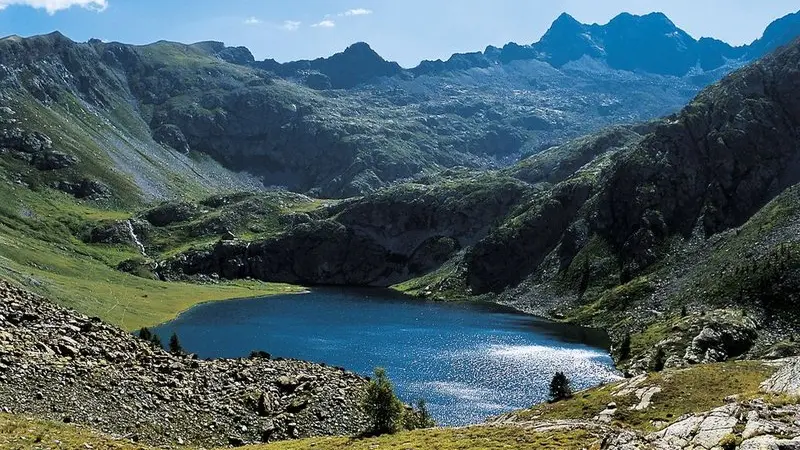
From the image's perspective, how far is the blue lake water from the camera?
333 feet

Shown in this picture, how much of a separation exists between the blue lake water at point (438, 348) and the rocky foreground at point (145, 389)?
3708 cm

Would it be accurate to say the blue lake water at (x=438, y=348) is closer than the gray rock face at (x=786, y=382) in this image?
No

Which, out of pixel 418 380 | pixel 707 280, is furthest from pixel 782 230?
pixel 418 380

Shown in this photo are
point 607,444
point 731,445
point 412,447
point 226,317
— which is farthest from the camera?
point 226,317

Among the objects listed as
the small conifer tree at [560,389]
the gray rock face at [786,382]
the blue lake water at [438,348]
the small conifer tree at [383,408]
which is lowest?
the blue lake water at [438,348]

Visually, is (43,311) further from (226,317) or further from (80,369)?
(226,317)

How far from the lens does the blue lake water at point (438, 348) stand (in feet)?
333

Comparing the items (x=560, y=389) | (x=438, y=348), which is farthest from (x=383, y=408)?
A: (x=438, y=348)

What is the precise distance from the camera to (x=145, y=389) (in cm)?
4534

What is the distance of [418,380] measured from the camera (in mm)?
108375

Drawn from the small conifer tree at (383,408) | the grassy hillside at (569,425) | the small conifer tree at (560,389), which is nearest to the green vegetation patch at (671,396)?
the grassy hillside at (569,425)

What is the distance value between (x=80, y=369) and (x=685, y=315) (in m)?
122

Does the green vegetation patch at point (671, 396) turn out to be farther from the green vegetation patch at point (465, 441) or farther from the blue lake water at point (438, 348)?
the blue lake water at point (438, 348)

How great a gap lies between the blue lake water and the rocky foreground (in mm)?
37079
